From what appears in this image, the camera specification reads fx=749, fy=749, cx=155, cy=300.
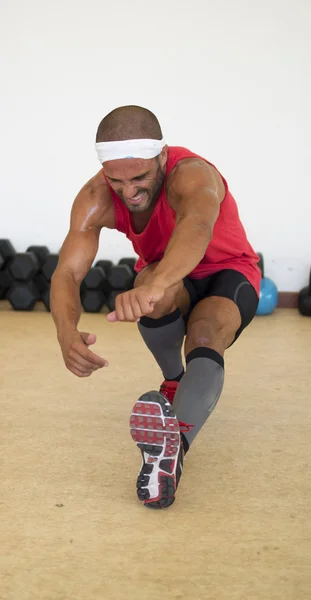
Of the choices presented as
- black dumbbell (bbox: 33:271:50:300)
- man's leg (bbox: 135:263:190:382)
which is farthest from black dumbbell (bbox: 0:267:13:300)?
man's leg (bbox: 135:263:190:382)

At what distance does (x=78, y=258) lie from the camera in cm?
204

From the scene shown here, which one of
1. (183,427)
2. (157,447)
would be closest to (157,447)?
(157,447)

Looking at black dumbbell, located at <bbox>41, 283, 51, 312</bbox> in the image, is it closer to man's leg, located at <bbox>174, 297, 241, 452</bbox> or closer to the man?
the man

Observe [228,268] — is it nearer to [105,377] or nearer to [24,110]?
[105,377]

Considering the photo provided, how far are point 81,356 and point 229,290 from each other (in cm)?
55

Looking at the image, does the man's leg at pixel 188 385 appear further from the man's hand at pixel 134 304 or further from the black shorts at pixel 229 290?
the man's hand at pixel 134 304

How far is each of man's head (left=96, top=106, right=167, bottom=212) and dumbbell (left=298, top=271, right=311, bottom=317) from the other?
2.37 m

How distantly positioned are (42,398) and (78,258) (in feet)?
2.32

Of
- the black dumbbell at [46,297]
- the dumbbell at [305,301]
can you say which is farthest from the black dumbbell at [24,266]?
the dumbbell at [305,301]

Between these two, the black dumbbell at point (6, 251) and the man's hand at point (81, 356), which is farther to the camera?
the black dumbbell at point (6, 251)

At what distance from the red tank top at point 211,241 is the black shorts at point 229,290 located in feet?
0.08

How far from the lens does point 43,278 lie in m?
4.28

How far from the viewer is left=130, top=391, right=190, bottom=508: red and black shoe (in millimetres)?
1627

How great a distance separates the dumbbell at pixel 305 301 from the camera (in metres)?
4.17
